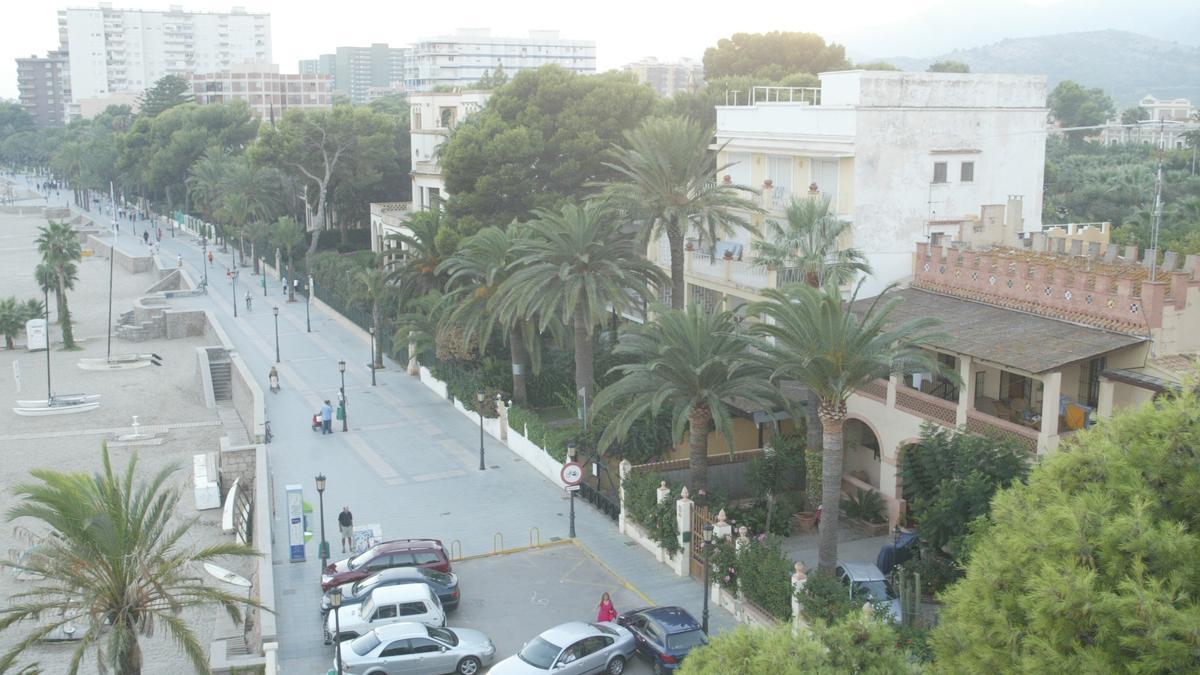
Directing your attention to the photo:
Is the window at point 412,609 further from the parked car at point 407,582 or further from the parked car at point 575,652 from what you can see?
the parked car at point 575,652

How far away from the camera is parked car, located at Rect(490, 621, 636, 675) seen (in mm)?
20344

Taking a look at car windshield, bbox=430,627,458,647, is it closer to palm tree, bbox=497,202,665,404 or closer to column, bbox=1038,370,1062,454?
palm tree, bbox=497,202,665,404

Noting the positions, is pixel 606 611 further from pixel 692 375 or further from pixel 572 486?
pixel 692 375

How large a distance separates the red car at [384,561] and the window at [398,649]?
12.2 ft

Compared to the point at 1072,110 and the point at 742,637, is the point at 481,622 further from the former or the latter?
the point at 1072,110

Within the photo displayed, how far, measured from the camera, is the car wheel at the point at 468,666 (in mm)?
21328

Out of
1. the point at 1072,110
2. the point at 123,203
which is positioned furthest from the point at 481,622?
the point at 123,203

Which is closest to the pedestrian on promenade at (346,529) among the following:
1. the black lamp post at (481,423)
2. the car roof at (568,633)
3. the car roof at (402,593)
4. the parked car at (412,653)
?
the car roof at (402,593)

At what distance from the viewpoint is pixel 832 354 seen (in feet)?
71.4

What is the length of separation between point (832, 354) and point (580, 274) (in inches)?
440

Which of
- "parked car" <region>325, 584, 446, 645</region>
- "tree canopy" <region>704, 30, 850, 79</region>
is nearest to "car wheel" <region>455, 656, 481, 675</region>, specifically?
"parked car" <region>325, 584, 446, 645</region>

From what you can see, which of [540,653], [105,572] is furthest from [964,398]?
[105,572]

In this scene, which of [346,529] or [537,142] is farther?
[537,142]

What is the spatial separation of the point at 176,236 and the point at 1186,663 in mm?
103894
